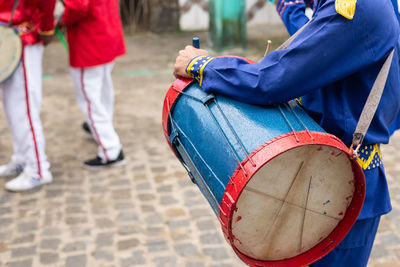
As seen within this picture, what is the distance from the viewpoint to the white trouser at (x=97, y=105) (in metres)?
4.12

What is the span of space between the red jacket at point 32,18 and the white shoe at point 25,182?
3.32ft

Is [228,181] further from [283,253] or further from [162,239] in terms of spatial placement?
[162,239]

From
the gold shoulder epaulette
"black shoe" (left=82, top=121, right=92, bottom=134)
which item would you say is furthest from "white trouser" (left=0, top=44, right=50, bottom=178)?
the gold shoulder epaulette

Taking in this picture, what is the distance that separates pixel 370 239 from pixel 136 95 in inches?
157

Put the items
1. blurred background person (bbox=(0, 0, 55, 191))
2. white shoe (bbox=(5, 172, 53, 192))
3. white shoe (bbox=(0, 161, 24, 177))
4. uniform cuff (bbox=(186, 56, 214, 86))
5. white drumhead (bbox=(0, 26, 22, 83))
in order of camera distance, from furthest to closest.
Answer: white shoe (bbox=(0, 161, 24, 177)) → white shoe (bbox=(5, 172, 53, 192)) → blurred background person (bbox=(0, 0, 55, 191)) → white drumhead (bbox=(0, 26, 22, 83)) → uniform cuff (bbox=(186, 56, 214, 86))

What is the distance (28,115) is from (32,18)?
2.32ft

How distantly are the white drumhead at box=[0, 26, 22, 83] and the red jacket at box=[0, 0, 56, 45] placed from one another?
10 cm

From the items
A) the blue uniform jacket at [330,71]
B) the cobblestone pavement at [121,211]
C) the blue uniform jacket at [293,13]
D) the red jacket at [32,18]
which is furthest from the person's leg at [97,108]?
the blue uniform jacket at [330,71]

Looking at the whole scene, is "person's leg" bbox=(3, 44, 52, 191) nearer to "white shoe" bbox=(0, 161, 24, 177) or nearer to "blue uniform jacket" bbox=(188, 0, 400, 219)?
"white shoe" bbox=(0, 161, 24, 177)

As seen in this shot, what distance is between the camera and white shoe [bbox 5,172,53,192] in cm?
387

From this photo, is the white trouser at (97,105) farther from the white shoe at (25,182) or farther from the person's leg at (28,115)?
the white shoe at (25,182)

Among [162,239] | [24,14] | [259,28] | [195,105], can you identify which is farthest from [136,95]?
[195,105]

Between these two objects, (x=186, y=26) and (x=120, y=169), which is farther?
(x=186, y=26)

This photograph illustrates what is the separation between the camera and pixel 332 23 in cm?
158
